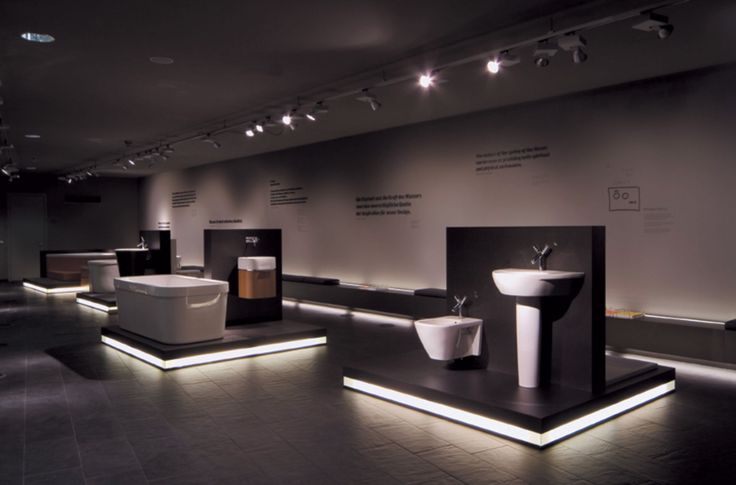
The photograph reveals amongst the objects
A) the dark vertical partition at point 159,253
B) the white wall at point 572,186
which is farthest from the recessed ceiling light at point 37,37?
the white wall at point 572,186

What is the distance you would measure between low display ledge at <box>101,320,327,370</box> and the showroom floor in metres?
0.16

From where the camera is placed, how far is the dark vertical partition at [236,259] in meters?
6.86

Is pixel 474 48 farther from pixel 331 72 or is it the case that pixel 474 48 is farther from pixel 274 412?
pixel 274 412

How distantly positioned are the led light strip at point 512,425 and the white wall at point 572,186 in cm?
174

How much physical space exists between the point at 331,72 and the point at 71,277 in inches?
386

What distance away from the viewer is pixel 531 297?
417 cm

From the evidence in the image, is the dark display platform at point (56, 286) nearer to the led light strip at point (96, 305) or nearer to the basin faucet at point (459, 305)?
the led light strip at point (96, 305)

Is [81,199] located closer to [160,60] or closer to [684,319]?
[160,60]

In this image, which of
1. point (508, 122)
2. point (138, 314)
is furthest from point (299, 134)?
Result: point (138, 314)

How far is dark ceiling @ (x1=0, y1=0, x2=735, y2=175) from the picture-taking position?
13.9 feet

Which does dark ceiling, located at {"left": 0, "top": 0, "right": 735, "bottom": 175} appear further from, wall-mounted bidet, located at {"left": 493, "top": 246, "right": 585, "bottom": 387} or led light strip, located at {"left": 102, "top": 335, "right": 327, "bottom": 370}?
led light strip, located at {"left": 102, "top": 335, "right": 327, "bottom": 370}

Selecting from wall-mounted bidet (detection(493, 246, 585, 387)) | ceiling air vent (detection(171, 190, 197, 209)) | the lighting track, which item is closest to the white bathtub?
the lighting track

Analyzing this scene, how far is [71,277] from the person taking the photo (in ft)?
42.9

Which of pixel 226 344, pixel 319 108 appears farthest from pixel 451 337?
pixel 319 108
